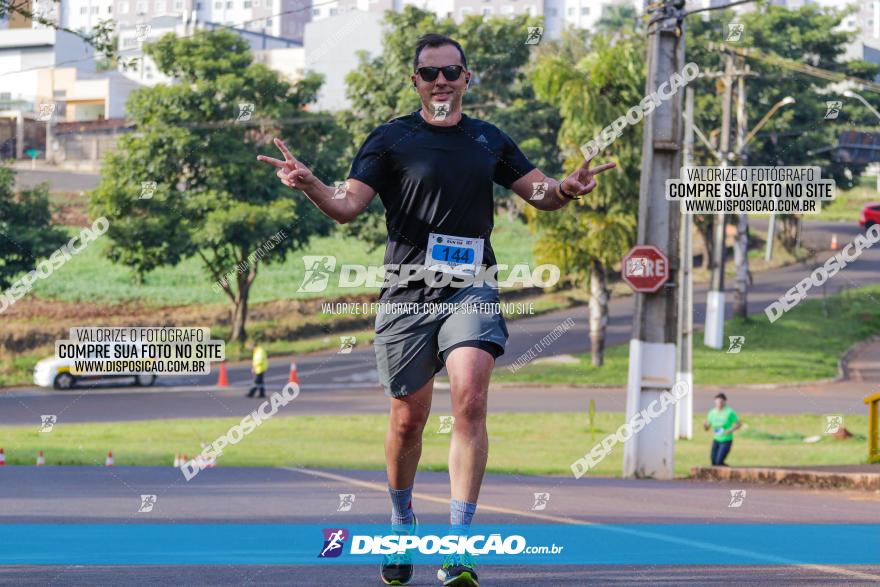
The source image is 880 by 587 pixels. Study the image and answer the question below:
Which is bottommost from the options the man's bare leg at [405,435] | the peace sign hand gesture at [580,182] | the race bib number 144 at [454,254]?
the man's bare leg at [405,435]

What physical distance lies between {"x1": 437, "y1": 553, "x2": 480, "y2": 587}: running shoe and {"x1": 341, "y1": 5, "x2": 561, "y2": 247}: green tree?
4494 cm

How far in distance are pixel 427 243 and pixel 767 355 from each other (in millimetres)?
44094

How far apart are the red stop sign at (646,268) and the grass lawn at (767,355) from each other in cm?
2611

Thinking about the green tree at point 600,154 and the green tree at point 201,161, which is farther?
the green tree at point 201,161

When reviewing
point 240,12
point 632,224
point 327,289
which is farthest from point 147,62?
point 632,224

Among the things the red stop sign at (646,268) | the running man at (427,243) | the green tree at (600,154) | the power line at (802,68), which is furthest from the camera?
the green tree at (600,154)

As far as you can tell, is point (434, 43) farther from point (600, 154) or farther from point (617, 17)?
point (617, 17)

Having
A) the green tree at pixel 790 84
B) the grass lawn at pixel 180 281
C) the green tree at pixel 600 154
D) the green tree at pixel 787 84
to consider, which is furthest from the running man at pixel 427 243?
the green tree at pixel 790 84

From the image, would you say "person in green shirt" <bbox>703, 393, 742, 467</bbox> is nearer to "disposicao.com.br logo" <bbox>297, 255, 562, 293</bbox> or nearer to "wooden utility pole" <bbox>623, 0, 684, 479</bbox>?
"disposicao.com.br logo" <bbox>297, 255, 562, 293</bbox>

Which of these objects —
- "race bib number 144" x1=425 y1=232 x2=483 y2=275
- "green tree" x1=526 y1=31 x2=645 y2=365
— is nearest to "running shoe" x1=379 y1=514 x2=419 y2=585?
"race bib number 144" x1=425 y1=232 x2=483 y2=275

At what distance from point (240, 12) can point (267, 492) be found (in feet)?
469

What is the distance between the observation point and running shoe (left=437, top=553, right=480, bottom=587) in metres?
5.55

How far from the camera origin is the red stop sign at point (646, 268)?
57.2ft

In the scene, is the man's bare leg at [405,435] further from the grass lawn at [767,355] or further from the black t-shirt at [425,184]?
the grass lawn at [767,355]
